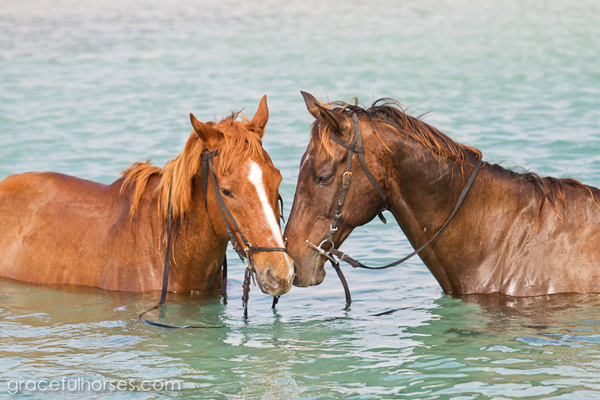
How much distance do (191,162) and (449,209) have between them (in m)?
1.76

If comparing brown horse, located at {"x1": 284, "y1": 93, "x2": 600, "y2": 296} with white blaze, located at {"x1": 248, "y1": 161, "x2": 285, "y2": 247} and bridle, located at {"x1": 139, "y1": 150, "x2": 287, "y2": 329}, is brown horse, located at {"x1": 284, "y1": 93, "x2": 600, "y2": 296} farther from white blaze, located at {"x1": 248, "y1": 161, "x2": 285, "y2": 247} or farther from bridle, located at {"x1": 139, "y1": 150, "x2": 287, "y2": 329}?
bridle, located at {"x1": 139, "y1": 150, "x2": 287, "y2": 329}

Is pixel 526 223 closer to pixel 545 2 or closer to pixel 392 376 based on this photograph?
pixel 392 376

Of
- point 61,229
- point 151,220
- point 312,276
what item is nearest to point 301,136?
point 61,229

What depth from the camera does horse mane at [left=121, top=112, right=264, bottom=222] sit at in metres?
4.60

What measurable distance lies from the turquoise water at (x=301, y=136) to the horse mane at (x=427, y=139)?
0.72 m

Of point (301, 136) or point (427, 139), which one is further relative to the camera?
point (301, 136)

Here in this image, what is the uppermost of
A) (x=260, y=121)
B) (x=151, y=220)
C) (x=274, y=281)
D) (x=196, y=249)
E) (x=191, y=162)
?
(x=260, y=121)

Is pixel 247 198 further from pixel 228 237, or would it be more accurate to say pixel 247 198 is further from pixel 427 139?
pixel 427 139

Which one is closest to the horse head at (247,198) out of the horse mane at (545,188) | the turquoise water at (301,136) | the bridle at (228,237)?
the bridle at (228,237)

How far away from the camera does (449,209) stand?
4766 mm

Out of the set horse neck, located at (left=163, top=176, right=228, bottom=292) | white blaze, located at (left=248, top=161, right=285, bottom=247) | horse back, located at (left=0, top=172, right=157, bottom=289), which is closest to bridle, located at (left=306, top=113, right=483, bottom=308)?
white blaze, located at (left=248, top=161, right=285, bottom=247)

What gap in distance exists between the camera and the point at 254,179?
14.8 ft

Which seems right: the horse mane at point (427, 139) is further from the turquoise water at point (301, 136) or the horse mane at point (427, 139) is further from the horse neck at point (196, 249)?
the horse neck at point (196, 249)

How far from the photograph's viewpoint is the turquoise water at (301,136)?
428 centimetres
